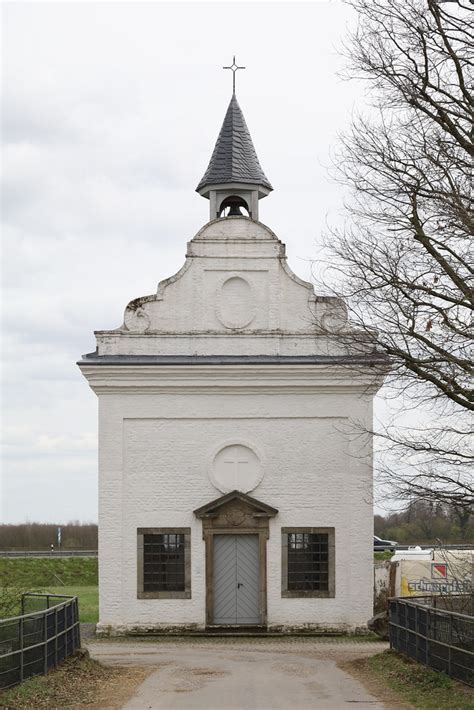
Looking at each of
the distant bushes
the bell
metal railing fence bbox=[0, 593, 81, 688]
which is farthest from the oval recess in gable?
the distant bushes

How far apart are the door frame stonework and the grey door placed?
15cm

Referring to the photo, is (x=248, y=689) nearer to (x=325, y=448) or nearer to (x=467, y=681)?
(x=467, y=681)

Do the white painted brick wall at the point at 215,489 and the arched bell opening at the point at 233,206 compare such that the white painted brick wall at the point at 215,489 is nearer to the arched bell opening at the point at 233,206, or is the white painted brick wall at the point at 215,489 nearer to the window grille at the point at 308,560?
the window grille at the point at 308,560

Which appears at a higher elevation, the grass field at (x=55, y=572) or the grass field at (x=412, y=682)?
the grass field at (x=55, y=572)

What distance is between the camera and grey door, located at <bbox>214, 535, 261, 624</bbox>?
90.1 ft

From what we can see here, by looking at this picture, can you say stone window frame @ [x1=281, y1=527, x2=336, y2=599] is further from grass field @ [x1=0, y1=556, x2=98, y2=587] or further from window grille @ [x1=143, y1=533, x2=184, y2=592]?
grass field @ [x1=0, y1=556, x2=98, y2=587]

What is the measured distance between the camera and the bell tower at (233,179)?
30188 mm

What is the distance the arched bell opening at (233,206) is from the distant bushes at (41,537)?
126ft

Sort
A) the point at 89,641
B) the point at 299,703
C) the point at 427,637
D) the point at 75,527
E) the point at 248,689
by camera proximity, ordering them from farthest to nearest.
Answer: the point at 75,527
the point at 89,641
the point at 427,637
the point at 248,689
the point at 299,703

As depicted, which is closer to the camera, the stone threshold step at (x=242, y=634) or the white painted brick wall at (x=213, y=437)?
the stone threshold step at (x=242, y=634)

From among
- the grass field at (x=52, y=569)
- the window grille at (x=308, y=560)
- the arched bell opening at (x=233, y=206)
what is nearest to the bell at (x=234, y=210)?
the arched bell opening at (x=233, y=206)

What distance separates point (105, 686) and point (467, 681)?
537 cm

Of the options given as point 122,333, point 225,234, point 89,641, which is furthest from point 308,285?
point 89,641

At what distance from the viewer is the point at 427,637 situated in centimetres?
1830
